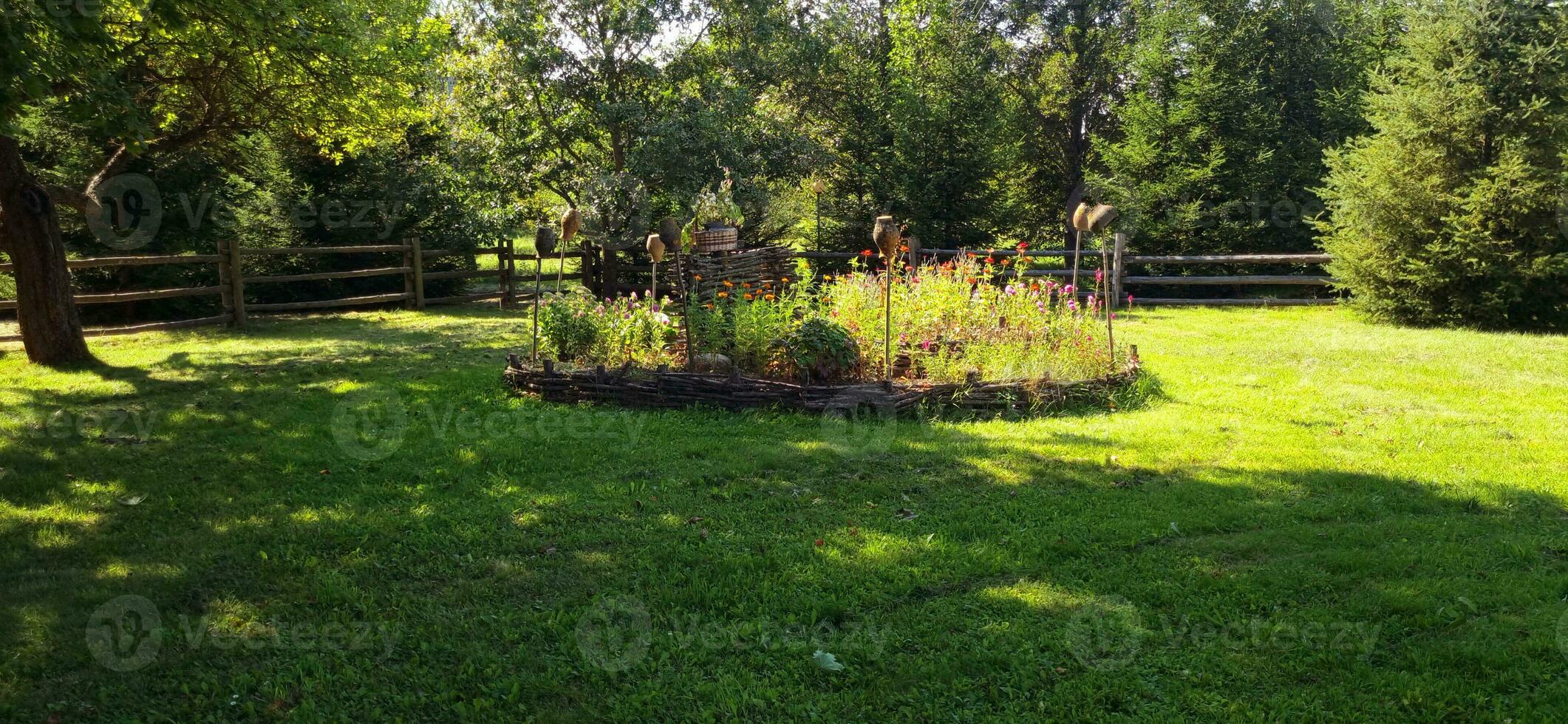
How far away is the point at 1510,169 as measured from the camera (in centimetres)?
1098

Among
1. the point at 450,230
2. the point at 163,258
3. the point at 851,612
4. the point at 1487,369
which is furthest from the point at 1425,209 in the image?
the point at 163,258

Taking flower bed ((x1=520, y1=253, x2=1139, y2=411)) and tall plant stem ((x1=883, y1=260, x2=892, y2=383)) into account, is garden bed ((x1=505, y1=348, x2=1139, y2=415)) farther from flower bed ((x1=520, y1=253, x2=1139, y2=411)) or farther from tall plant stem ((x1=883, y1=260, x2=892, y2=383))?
tall plant stem ((x1=883, y1=260, x2=892, y2=383))

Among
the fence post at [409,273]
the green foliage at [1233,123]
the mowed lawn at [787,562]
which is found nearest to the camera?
the mowed lawn at [787,562]

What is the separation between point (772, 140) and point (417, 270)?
6346 millimetres

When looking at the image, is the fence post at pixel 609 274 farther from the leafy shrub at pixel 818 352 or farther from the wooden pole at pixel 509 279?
the leafy shrub at pixel 818 352

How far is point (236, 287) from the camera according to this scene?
12758 mm

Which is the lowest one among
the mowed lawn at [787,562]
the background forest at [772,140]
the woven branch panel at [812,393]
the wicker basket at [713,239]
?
the mowed lawn at [787,562]

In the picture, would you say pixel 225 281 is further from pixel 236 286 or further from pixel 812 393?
pixel 812 393

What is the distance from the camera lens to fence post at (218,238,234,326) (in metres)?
12.6

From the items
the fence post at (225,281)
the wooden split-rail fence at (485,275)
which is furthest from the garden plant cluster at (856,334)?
the fence post at (225,281)

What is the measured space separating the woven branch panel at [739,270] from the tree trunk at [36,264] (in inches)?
253

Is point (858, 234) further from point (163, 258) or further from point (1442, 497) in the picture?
point (1442, 497)

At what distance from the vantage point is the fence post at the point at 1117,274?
15273 mm

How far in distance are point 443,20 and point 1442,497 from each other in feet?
52.4
